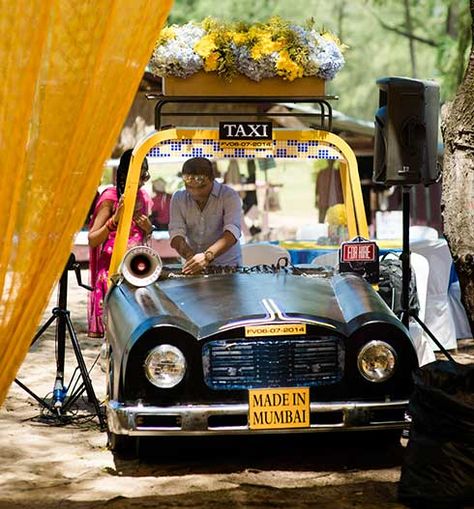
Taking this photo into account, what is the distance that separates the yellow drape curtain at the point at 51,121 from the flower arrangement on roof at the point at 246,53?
3011 millimetres

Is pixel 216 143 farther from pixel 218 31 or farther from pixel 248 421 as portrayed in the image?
pixel 248 421

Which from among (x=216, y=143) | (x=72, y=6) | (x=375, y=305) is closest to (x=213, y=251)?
(x=216, y=143)

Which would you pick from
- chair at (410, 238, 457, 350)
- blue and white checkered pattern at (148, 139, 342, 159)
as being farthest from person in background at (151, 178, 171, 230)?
chair at (410, 238, 457, 350)

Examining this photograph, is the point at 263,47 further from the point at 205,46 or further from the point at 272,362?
the point at 272,362

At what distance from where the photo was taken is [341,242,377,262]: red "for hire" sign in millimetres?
7566

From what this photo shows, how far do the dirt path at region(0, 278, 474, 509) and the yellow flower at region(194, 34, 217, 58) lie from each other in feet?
8.19

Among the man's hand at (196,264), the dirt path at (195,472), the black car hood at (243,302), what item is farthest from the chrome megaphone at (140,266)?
the dirt path at (195,472)

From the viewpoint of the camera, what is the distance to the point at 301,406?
257 inches

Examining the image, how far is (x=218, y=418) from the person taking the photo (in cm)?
651

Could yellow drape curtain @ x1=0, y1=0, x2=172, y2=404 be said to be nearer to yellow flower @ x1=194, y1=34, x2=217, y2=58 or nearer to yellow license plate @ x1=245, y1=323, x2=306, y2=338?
yellow license plate @ x1=245, y1=323, x2=306, y2=338

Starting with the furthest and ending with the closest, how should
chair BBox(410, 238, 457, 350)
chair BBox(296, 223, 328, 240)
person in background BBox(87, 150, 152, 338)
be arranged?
chair BBox(296, 223, 328, 240) < chair BBox(410, 238, 457, 350) < person in background BBox(87, 150, 152, 338)

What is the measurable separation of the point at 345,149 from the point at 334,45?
2.27 ft

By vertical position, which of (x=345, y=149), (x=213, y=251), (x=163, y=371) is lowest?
(x=163, y=371)

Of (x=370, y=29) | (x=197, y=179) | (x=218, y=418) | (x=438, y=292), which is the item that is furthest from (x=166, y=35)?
(x=370, y=29)
